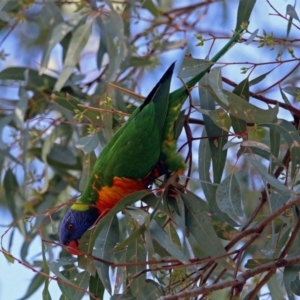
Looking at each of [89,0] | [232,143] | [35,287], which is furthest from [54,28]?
[232,143]

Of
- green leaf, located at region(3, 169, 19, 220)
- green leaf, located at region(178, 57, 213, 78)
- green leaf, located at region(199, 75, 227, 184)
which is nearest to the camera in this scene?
green leaf, located at region(178, 57, 213, 78)

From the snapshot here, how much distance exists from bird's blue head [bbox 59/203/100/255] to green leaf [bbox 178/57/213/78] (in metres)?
0.55

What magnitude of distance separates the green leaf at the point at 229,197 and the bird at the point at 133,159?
14.3 inches

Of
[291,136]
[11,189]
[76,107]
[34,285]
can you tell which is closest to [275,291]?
[291,136]

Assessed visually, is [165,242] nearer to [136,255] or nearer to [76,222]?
[136,255]

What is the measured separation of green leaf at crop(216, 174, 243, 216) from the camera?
1.61m

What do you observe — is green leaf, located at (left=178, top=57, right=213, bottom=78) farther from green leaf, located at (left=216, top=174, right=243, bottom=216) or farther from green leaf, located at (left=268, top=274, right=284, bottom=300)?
green leaf, located at (left=268, top=274, right=284, bottom=300)

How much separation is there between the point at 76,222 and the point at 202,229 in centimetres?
50

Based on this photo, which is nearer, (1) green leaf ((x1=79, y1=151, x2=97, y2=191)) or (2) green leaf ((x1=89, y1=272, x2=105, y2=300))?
(2) green leaf ((x1=89, y1=272, x2=105, y2=300))

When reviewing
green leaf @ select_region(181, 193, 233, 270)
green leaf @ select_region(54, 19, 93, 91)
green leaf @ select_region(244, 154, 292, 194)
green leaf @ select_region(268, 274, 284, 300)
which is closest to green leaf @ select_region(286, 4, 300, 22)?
green leaf @ select_region(244, 154, 292, 194)

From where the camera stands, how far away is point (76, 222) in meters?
1.99

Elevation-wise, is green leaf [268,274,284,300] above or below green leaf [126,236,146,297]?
below

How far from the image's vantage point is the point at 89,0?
8.48 feet

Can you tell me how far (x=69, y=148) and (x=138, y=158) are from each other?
88 cm
